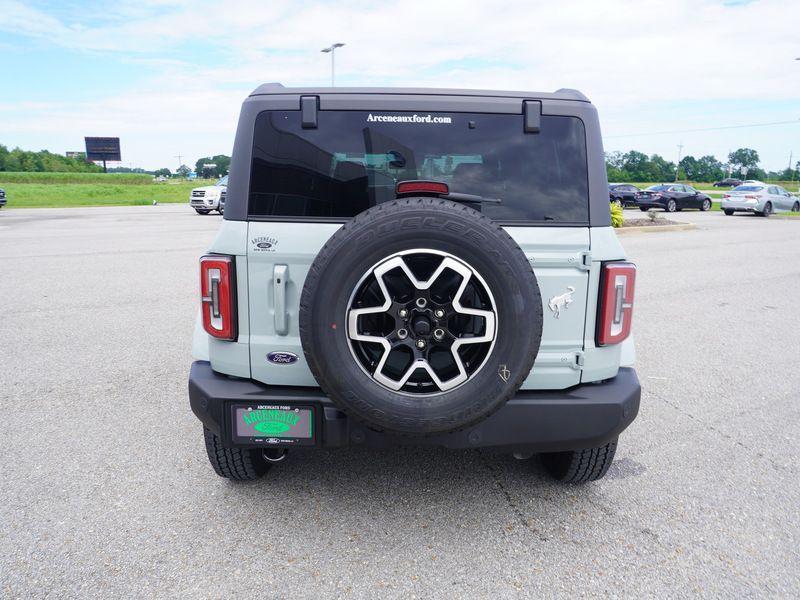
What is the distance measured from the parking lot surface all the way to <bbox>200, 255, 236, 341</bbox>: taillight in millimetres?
957

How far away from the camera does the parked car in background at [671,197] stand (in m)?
32.0

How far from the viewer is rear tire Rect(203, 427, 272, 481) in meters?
3.23

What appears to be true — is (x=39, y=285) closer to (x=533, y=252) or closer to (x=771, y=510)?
(x=533, y=252)

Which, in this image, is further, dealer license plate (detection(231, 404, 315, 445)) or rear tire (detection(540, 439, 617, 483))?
rear tire (detection(540, 439, 617, 483))

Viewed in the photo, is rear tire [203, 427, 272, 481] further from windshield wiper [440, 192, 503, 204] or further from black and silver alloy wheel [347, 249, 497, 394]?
windshield wiper [440, 192, 503, 204]

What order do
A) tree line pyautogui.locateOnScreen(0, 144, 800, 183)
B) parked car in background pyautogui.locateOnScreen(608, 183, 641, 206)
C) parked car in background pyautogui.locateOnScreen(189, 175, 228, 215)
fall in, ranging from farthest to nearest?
tree line pyautogui.locateOnScreen(0, 144, 800, 183)
parked car in background pyautogui.locateOnScreen(608, 183, 641, 206)
parked car in background pyautogui.locateOnScreen(189, 175, 228, 215)

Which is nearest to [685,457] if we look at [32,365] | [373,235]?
[373,235]

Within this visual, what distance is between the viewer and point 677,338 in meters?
6.78

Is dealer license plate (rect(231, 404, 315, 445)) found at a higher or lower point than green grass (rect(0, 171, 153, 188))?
lower

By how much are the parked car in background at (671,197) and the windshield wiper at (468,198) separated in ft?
106

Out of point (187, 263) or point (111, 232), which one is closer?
point (187, 263)

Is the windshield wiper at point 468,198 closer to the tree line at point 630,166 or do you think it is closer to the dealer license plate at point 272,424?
the dealer license plate at point 272,424

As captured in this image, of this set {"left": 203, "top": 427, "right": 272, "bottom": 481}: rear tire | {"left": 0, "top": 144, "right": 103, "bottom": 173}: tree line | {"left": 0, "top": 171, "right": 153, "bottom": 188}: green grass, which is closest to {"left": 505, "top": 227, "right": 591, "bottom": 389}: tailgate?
{"left": 203, "top": 427, "right": 272, "bottom": 481}: rear tire

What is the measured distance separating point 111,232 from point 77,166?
101m
